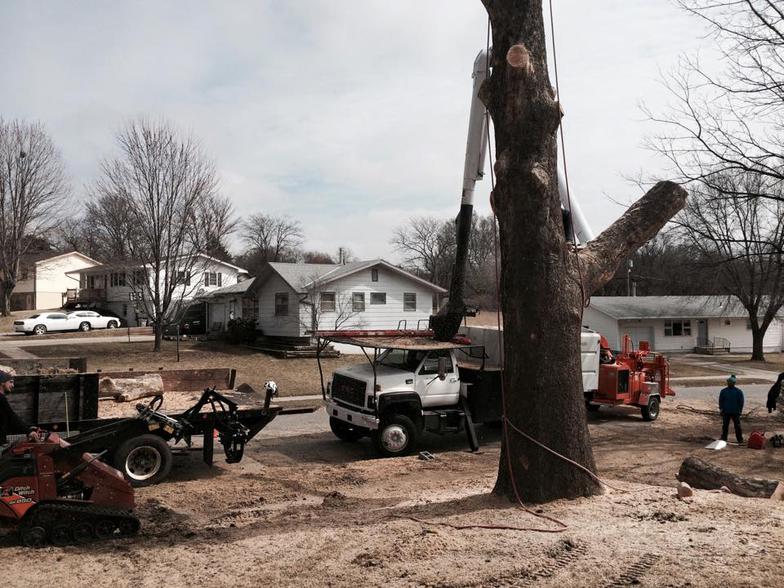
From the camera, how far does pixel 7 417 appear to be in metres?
7.86

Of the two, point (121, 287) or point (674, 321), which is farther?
point (121, 287)

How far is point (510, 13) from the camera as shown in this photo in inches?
303

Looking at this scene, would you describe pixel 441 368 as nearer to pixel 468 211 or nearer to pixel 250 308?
pixel 468 211

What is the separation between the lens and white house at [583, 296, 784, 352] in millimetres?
42906

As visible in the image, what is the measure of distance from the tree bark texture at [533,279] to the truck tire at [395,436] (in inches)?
185

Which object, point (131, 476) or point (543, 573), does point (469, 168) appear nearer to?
point (131, 476)

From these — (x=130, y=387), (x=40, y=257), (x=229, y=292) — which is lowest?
(x=130, y=387)

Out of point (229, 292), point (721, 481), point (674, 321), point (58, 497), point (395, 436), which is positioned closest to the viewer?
point (58, 497)

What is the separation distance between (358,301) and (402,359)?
19640mm

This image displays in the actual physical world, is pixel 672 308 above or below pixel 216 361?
above

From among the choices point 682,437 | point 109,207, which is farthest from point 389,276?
point 682,437

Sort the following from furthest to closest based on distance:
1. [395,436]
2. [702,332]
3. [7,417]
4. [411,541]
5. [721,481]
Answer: [702,332], [395,436], [721,481], [7,417], [411,541]

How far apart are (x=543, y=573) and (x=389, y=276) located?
94.2 ft

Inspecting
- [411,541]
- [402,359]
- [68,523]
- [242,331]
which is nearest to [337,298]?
[242,331]
